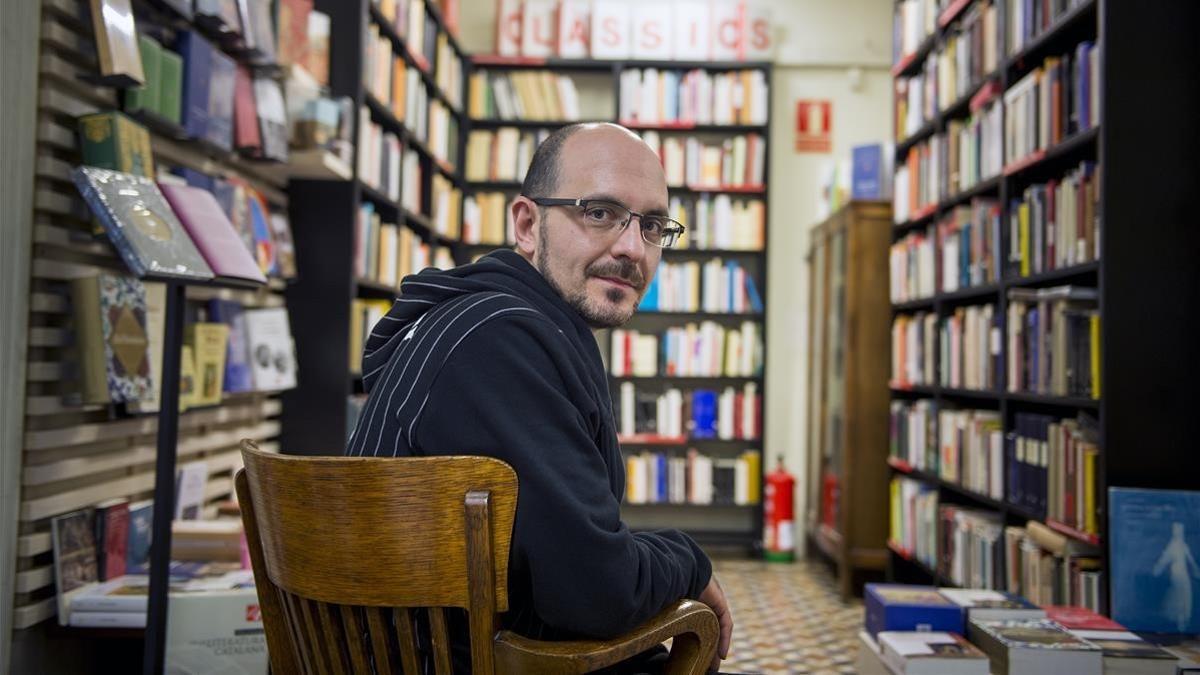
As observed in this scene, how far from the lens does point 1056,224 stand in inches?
127

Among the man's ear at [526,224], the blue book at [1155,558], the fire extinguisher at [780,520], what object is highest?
the man's ear at [526,224]

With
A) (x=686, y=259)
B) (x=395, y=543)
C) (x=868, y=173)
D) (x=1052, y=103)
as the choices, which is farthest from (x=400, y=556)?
(x=686, y=259)

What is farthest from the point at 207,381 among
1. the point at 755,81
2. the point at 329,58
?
the point at 755,81

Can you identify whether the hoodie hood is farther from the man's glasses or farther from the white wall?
the white wall

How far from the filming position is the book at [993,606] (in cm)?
254

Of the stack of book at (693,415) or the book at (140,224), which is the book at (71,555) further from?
the stack of book at (693,415)

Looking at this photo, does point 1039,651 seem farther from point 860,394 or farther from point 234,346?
point 860,394

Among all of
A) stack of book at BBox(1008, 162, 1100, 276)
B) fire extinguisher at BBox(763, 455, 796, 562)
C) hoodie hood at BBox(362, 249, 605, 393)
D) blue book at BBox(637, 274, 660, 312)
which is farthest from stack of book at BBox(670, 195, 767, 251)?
hoodie hood at BBox(362, 249, 605, 393)

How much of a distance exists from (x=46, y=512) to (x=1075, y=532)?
2712 millimetres

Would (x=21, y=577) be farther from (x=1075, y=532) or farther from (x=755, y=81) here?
(x=755, y=81)

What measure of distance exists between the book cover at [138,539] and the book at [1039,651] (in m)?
2.01

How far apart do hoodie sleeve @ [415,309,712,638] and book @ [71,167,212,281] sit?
962mm

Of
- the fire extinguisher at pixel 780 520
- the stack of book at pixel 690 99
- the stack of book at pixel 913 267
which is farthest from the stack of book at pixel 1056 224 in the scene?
the stack of book at pixel 690 99

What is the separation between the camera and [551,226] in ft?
4.94
